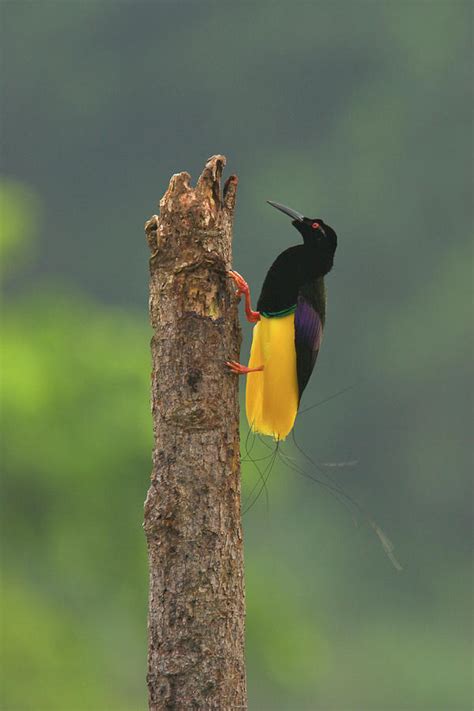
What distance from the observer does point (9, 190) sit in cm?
1991

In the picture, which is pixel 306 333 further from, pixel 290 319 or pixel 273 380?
pixel 273 380

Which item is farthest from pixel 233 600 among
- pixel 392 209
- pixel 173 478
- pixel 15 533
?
pixel 392 209

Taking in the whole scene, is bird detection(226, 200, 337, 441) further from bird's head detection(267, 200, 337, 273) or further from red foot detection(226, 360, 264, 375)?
red foot detection(226, 360, 264, 375)

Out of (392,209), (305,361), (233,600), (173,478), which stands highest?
(392,209)

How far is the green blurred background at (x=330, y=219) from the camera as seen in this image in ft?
141

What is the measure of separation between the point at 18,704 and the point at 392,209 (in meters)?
38.1

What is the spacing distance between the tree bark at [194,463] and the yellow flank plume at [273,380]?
1.33ft

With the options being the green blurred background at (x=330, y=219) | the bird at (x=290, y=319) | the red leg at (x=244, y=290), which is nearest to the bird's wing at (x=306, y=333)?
the bird at (x=290, y=319)

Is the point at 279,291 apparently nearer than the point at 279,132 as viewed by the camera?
Yes

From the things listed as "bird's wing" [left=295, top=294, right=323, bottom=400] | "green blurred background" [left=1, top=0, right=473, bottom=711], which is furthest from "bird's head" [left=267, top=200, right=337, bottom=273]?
"green blurred background" [left=1, top=0, right=473, bottom=711]

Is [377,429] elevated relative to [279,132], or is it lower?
lower

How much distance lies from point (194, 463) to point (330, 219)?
141ft

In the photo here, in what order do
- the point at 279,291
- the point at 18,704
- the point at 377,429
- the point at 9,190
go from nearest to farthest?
the point at 279,291
the point at 18,704
the point at 9,190
the point at 377,429

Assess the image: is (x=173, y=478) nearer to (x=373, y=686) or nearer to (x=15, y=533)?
(x=15, y=533)
